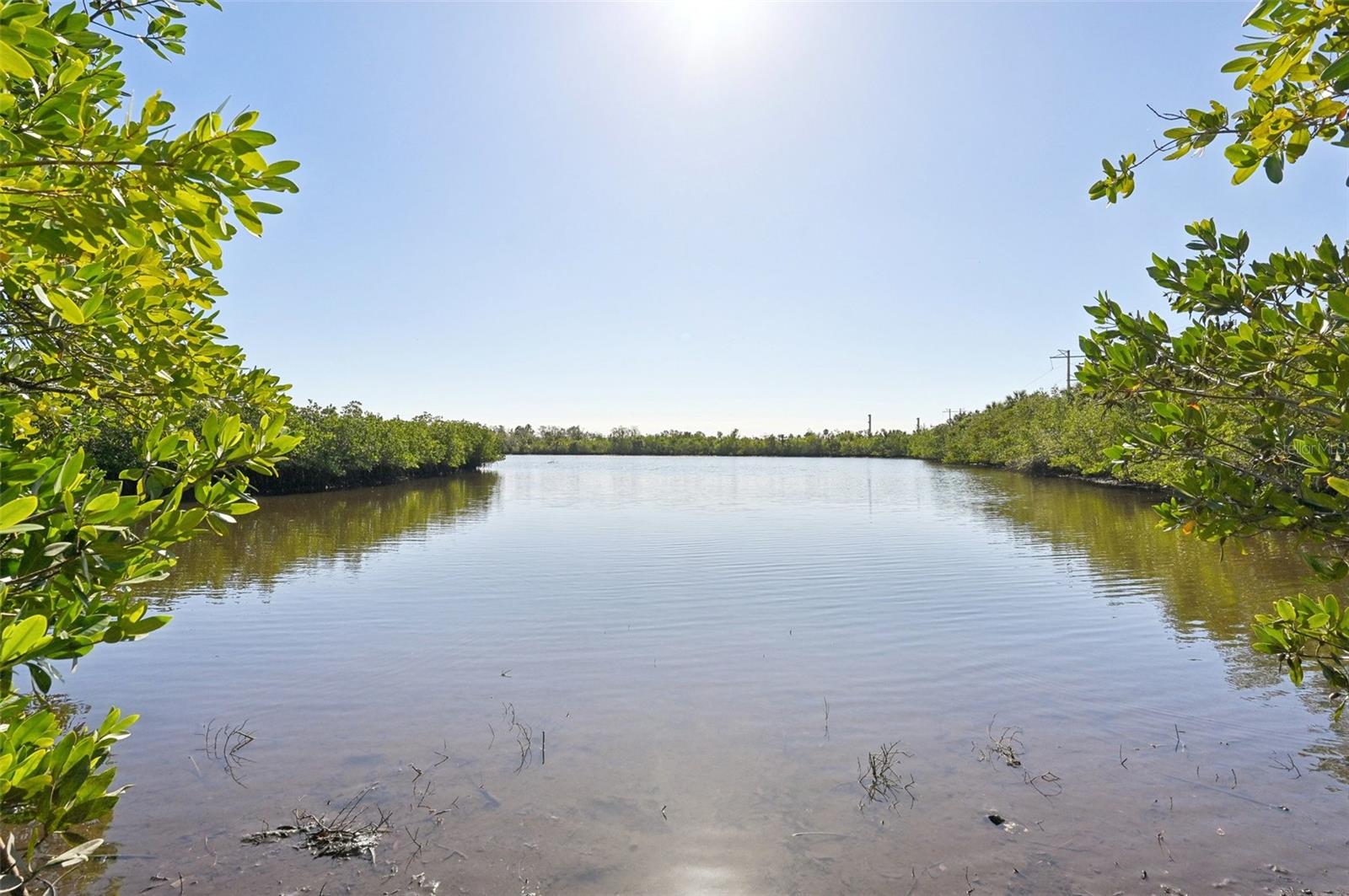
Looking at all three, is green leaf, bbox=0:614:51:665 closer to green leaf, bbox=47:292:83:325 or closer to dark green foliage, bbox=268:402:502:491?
green leaf, bbox=47:292:83:325

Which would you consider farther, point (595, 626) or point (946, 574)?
point (946, 574)

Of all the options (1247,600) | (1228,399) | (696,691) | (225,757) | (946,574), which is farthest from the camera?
(946,574)

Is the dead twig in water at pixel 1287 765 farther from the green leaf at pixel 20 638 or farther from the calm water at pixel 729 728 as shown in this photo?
the green leaf at pixel 20 638

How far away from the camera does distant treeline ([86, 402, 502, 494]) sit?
27438 millimetres

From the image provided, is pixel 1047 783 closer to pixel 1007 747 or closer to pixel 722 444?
pixel 1007 747

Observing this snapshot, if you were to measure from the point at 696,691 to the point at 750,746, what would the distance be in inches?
55.8

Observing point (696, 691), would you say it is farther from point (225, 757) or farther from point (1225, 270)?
point (1225, 270)

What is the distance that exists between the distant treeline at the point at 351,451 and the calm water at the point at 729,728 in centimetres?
1504

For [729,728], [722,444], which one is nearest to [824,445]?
[722,444]

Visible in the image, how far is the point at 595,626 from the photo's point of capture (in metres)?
10.1

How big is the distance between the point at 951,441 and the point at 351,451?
196 ft

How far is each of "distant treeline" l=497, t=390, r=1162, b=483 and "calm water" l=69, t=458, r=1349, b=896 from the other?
65.5 feet

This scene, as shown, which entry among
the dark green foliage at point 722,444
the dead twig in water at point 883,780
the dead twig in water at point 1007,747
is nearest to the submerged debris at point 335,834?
the dead twig in water at point 883,780

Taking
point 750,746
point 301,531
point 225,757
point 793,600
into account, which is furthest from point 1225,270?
point 301,531
